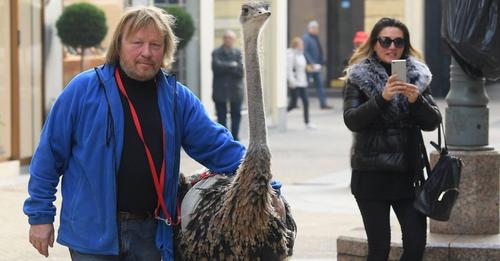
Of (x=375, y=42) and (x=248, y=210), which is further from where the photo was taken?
(x=375, y=42)

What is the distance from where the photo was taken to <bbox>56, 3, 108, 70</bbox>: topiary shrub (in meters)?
14.7

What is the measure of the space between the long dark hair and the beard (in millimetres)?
2032

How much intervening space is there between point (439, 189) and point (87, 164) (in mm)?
2242

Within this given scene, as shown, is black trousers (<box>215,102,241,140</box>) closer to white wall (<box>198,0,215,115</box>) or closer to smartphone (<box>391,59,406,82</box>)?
white wall (<box>198,0,215,115</box>)

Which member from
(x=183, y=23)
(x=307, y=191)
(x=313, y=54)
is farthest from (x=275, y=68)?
(x=307, y=191)

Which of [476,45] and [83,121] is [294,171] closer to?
[476,45]

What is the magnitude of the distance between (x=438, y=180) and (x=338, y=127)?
52.4 feet

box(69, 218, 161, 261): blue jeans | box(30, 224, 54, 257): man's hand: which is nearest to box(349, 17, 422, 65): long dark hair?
box(69, 218, 161, 261): blue jeans

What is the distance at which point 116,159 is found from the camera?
445 centimetres

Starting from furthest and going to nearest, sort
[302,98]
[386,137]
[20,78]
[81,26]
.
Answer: [302,98], [81,26], [20,78], [386,137]

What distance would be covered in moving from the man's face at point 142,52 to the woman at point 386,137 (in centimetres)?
174

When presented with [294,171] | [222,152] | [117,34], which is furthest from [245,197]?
[294,171]

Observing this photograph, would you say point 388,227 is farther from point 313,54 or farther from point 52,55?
point 313,54

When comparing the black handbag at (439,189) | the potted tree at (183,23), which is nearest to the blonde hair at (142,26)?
the black handbag at (439,189)
